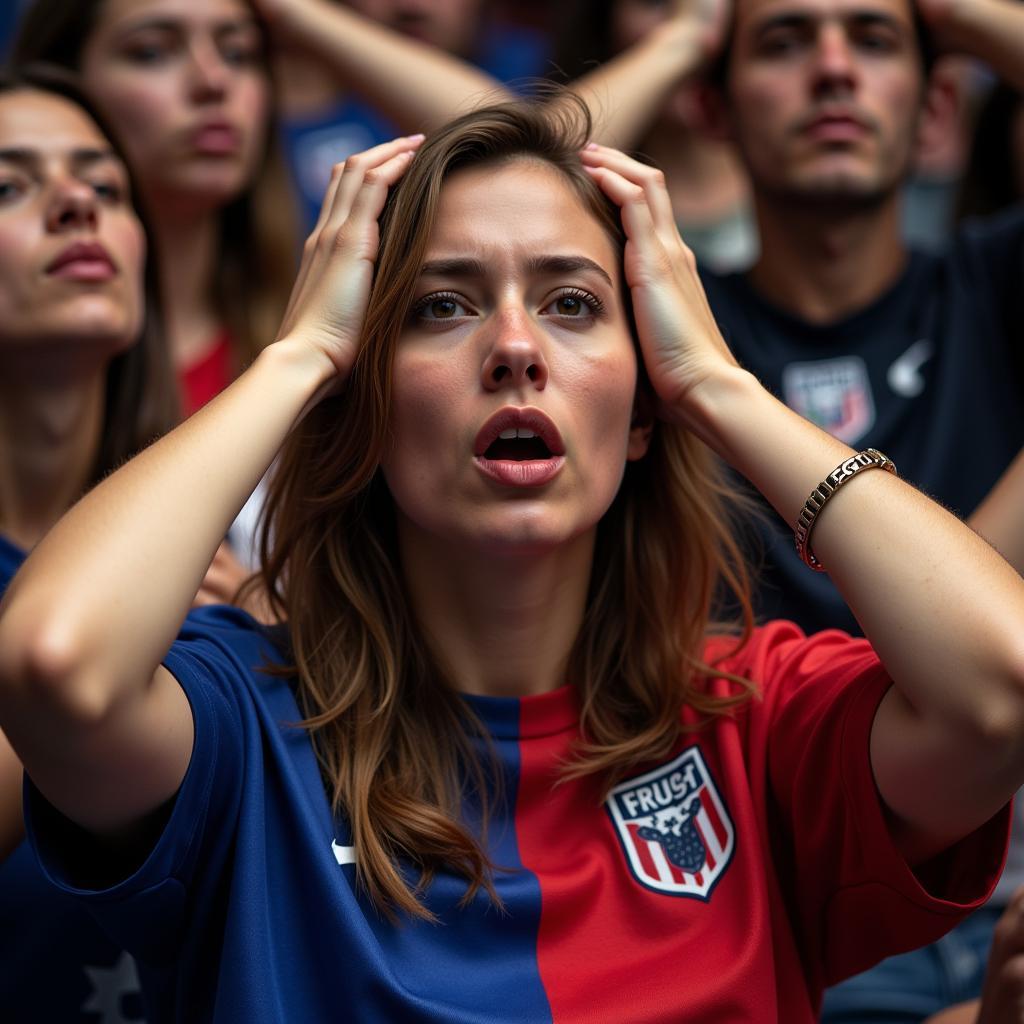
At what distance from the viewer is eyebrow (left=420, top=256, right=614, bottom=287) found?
195 cm

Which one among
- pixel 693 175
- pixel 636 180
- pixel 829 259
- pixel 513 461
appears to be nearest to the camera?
pixel 513 461

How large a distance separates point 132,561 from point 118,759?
0.68 feet

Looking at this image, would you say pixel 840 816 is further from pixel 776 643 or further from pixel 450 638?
pixel 450 638

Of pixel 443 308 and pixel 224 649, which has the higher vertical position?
pixel 443 308

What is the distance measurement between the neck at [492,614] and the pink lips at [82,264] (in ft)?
3.01

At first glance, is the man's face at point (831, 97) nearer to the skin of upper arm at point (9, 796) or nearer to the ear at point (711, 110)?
the ear at point (711, 110)

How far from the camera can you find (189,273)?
3574mm

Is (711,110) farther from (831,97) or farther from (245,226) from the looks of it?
(245,226)

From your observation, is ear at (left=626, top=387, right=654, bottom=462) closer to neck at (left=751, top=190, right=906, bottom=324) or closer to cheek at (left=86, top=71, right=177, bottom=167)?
neck at (left=751, top=190, right=906, bottom=324)

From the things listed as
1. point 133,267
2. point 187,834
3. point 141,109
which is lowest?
point 187,834

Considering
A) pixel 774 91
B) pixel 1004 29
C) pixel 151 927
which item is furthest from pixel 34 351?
pixel 1004 29

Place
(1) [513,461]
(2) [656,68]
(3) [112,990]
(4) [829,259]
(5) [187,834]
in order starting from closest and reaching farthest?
1. (5) [187,834]
2. (1) [513,461]
3. (3) [112,990]
4. (4) [829,259]
5. (2) [656,68]

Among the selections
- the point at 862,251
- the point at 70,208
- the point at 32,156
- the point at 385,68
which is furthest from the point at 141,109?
the point at 862,251

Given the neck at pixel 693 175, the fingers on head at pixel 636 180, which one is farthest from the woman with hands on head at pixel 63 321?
the neck at pixel 693 175
